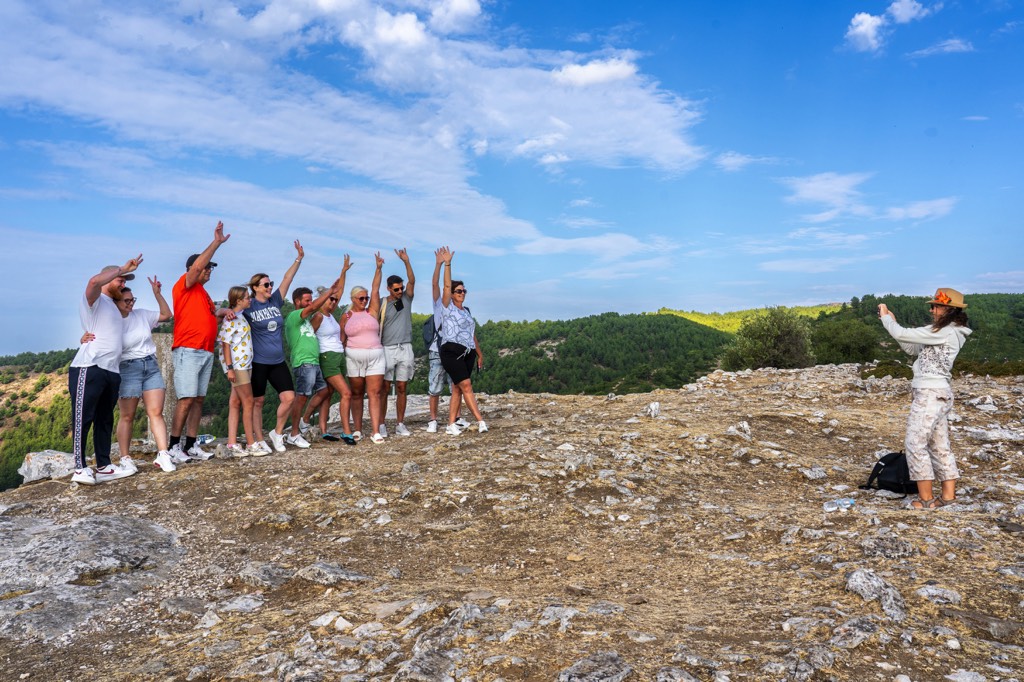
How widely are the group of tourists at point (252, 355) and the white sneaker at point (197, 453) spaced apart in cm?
2

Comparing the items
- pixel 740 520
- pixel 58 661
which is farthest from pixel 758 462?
pixel 58 661

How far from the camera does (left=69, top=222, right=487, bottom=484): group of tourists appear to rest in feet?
23.9

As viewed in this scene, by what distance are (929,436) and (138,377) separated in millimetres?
8967

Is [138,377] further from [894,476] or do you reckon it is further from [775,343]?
[775,343]

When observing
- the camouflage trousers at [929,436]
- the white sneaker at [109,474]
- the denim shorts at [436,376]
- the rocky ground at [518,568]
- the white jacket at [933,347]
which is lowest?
the rocky ground at [518,568]

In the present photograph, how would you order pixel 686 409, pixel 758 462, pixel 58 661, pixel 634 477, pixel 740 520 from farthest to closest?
pixel 686 409 → pixel 758 462 → pixel 634 477 → pixel 740 520 → pixel 58 661

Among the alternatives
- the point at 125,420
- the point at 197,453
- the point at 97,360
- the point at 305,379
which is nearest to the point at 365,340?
the point at 305,379

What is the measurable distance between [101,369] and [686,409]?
9888mm

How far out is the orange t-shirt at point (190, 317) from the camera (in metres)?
8.05

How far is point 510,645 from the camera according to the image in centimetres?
354

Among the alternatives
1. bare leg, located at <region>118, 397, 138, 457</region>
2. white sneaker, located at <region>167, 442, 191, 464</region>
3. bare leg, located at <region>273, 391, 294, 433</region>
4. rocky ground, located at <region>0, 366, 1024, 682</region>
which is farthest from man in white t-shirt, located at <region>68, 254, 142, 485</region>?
bare leg, located at <region>273, 391, 294, 433</region>

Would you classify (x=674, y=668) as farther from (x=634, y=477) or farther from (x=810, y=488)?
(x=810, y=488)

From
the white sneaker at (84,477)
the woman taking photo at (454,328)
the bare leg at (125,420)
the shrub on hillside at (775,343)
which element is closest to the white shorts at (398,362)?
the woman taking photo at (454,328)

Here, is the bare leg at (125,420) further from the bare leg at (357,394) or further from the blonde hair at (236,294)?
the bare leg at (357,394)
